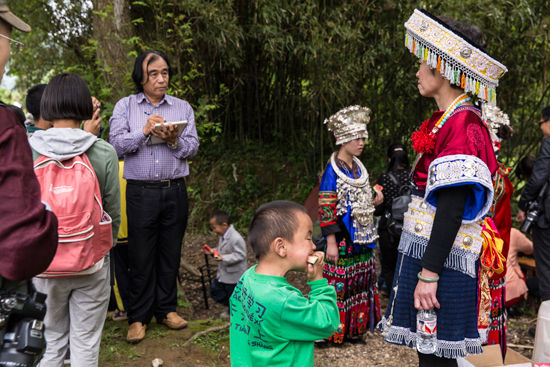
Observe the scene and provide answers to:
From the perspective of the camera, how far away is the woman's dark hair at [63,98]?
6.88ft

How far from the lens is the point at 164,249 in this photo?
3156 mm

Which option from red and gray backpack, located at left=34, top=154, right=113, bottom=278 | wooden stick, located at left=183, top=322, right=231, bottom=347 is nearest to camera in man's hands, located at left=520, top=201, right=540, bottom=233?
wooden stick, located at left=183, top=322, right=231, bottom=347

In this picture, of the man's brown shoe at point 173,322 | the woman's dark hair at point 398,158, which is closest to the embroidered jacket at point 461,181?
the man's brown shoe at point 173,322

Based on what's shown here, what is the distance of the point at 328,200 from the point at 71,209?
5.87 ft

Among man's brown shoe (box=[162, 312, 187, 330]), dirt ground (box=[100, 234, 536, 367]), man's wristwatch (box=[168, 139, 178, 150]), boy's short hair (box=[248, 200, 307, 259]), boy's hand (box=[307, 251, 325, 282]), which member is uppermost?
man's wristwatch (box=[168, 139, 178, 150])

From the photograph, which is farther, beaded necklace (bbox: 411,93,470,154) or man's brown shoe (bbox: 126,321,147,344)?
man's brown shoe (bbox: 126,321,147,344)

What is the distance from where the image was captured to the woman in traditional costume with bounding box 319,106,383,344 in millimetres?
3219

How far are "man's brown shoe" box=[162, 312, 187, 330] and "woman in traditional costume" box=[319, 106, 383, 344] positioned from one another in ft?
3.66

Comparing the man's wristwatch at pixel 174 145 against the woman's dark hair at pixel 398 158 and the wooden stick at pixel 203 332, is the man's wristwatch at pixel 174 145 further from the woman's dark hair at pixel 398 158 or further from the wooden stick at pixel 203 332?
the woman's dark hair at pixel 398 158

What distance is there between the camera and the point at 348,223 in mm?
3240

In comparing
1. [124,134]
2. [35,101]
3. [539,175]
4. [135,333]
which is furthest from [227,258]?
[539,175]

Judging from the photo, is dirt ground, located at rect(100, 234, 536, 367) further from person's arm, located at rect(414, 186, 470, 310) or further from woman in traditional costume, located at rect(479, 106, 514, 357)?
person's arm, located at rect(414, 186, 470, 310)

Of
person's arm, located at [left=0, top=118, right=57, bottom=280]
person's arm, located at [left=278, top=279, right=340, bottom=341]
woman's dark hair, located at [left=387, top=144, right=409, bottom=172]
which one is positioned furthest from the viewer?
woman's dark hair, located at [left=387, top=144, right=409, bottom=172]

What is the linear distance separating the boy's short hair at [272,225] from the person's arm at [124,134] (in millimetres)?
1547
